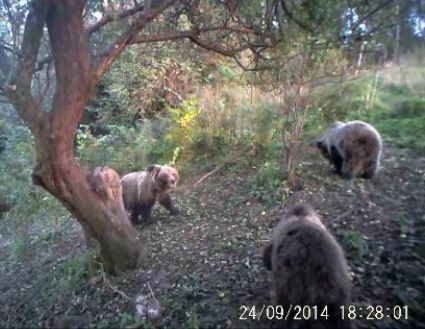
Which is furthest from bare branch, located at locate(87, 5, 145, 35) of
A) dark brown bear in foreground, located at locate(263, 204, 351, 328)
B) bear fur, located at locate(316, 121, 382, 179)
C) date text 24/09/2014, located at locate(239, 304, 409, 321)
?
bear fur, located at locate(316, 121, 382, 179)

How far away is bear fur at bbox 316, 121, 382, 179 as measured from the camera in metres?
7.23

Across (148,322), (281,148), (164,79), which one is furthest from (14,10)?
(164,79)

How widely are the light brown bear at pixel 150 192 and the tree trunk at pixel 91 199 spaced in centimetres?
165

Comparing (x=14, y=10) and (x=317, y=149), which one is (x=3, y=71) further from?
(x=317, y=149)

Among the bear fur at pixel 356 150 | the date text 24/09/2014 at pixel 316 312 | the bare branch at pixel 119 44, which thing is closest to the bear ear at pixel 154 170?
the bare branch at pixel 119 44

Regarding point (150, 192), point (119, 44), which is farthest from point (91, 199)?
point (150, 192)

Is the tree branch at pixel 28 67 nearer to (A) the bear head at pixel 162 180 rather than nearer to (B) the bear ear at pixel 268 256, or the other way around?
(B) the bear ear at pixel 268 256

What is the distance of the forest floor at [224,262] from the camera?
4.46 meters

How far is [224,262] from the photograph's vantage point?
17.8ft

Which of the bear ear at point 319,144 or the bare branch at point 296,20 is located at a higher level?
the bare branch at point 296,20

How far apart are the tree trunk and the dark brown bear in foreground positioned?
2175 millimetres

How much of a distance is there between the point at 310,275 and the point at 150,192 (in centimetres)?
426

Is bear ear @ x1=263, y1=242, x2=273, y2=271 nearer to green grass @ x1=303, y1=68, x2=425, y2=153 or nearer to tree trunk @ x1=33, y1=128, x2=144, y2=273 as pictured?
tree trunk @ x1=33, y1=128, x2=144, y2=273

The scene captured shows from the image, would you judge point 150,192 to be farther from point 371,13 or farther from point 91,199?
point 371,13
